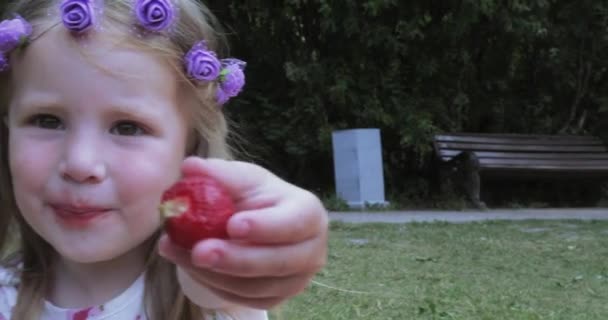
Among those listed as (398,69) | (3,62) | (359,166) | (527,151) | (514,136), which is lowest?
(527,151)

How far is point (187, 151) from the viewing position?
1736 mm

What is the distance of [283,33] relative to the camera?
861 centimetres

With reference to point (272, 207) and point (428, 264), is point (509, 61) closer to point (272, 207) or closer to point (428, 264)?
point (428, 264)

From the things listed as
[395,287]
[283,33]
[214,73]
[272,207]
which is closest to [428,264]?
[395,287]

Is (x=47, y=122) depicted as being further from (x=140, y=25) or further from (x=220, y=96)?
(x=220, y=96)

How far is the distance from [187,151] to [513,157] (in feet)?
22.8

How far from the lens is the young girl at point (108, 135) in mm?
1467

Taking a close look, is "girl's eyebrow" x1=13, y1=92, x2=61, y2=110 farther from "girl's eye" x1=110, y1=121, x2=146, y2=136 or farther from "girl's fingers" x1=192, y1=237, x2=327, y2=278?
"girl's fingers" x1=192, y1=237, x2=327, y2=278

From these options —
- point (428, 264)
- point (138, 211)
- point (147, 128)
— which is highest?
point (147, 128)

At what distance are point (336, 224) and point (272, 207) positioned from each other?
488cm

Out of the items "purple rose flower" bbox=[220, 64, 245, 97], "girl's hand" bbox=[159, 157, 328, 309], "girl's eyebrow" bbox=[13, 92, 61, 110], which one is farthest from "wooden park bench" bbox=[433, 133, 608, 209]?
"girl's hand" bbox=[159, 157, 328, 309]

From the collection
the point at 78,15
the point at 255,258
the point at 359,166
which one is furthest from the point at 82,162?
the point at 359,166

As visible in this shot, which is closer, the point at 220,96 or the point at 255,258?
the point at 255,258

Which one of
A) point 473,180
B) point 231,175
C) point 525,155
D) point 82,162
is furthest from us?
point 525,155
